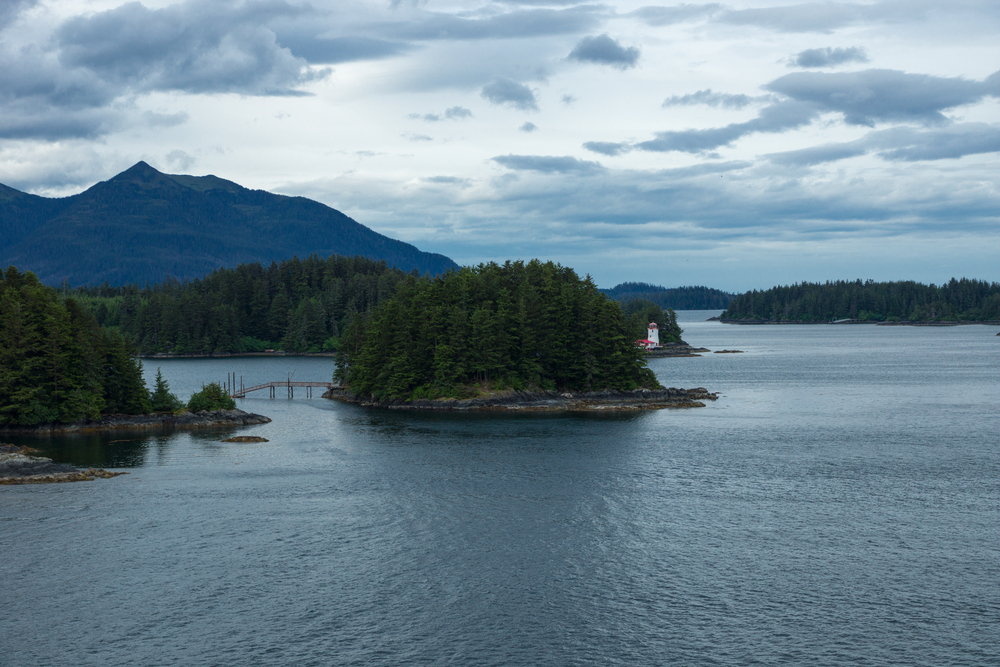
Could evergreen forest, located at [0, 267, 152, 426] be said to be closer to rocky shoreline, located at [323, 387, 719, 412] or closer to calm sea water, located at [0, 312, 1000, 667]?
calm sea water, located at [0, 312, 1000, 667]

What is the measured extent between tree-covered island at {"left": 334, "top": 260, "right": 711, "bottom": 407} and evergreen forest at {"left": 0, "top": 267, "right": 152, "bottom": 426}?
118 ft

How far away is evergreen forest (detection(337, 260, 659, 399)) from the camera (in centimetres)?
11050

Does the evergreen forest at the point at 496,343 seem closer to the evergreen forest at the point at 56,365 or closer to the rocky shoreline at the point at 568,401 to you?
the rocky shoreline at the point at 568,401

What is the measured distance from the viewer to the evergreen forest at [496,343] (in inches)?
4350

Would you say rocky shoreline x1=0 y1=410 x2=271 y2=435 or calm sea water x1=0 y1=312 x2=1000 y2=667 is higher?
rocky shoreline x1=0 y1=410 x2=271 y2=435

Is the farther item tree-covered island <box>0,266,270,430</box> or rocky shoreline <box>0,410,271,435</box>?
rocky shoreline <box>0,410,271,435</box>

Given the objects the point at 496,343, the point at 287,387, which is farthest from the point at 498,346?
Result: the point at 287,387

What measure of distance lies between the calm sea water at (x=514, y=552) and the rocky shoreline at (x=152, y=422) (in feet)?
22.8

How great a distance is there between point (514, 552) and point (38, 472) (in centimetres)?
4111

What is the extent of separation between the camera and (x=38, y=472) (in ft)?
198

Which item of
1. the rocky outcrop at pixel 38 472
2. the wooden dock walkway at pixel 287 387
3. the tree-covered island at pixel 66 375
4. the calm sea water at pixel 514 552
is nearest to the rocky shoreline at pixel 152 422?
the tree-covered island at pixel 66 375

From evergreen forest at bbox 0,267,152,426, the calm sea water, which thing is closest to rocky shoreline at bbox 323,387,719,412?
the calm sea water

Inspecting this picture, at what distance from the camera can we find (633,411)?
103 metres

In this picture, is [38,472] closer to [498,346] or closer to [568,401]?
[498,346]
